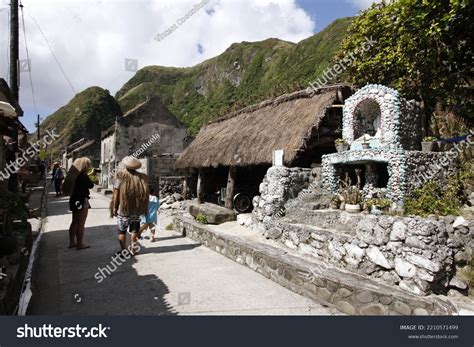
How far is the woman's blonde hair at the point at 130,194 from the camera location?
6082mm

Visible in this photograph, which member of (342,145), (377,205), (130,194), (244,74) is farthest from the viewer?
(244,74)

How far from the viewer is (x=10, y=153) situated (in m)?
11.2

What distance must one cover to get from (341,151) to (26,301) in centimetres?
788

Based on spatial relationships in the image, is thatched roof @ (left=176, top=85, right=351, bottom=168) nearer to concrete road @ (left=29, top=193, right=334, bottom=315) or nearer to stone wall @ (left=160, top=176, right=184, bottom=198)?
stone wall @ (left=160, top=176, right=184, bottom=198)

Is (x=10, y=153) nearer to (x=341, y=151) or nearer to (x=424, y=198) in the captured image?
(x=341, y=151)

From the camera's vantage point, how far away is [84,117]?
60969mm

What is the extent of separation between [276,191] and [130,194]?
3.82 metres

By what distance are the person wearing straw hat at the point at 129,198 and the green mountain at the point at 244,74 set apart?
33.4 m

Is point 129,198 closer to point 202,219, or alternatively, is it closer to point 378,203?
point 202,219

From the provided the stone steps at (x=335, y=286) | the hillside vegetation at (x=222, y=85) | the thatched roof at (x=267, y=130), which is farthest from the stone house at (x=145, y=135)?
the hillside vegetation at (x=222, y=85)

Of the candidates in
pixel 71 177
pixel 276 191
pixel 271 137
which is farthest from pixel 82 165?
pixel 271 137

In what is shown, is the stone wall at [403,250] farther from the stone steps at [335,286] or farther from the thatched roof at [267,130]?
the thatched roof at [267,130]

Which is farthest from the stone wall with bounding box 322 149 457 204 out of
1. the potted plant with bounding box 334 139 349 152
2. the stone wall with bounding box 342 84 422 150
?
the stone wall with bounding box 342 84 422 150

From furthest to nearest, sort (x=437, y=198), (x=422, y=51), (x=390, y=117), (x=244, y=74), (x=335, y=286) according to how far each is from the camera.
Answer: (x=244, y=74) < (x=422, y=51) < (x=390, y=117) < (x=437, y=198) < (x=335, y=286)
